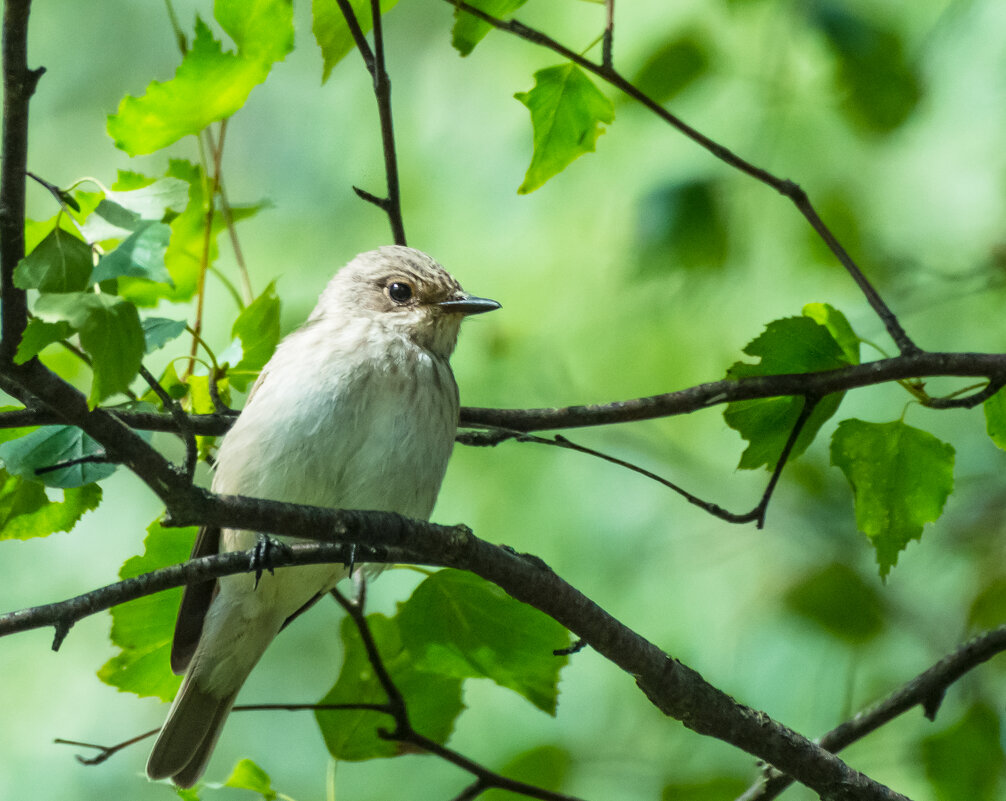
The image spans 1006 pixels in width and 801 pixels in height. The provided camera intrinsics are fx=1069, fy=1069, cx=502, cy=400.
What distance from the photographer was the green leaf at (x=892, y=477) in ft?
7.57

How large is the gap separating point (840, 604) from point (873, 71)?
6.18 ft

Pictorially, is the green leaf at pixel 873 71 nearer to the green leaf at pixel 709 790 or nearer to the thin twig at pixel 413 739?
the green leaf at pixel 709 790

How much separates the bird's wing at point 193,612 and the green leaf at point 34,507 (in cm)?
82

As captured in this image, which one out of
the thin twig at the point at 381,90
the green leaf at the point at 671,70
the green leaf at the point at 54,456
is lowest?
the green leaf at the point at 54,456

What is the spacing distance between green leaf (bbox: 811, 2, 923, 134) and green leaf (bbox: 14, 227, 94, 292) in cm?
282

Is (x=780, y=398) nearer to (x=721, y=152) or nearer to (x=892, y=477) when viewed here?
(x=892, y=477)

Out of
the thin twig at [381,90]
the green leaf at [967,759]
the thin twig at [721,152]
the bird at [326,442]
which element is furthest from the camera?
the green leaf at [967,759]

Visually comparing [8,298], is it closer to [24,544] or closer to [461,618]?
[461,618]

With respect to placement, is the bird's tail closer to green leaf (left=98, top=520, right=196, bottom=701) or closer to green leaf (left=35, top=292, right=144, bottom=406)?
green leaf (left=98, top=520, right=196, bottom=701)

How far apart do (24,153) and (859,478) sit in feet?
5.75

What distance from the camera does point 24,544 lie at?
6363 mm

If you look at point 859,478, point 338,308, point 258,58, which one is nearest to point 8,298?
point 258,58

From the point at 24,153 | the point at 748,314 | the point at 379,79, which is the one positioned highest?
the point at 748,314

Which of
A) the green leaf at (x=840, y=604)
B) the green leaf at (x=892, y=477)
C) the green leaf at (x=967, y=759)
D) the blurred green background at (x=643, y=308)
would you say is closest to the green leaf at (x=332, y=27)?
the blurred green background at (x=643, y=308)
